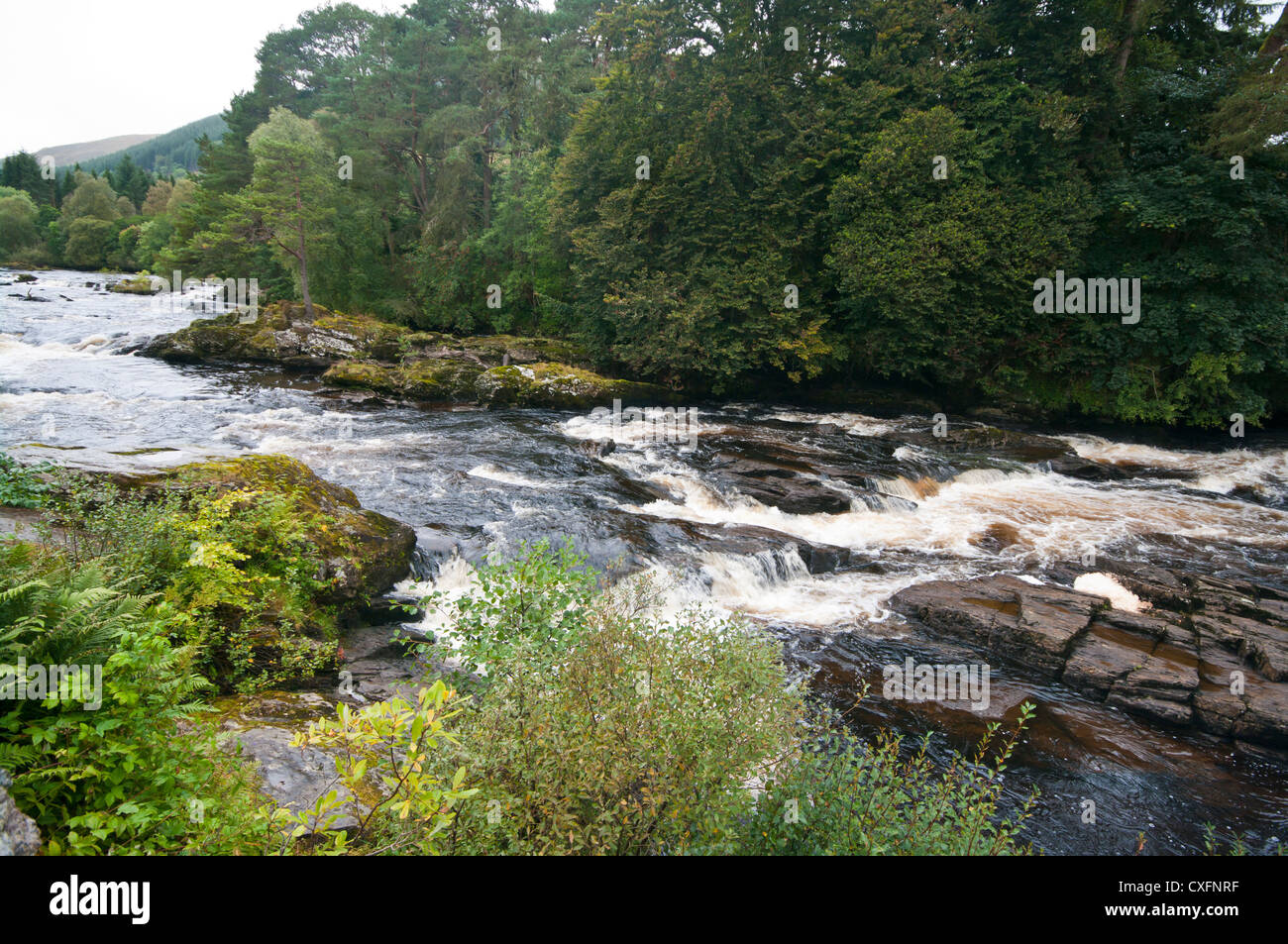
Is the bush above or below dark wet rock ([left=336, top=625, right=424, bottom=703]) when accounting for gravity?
above

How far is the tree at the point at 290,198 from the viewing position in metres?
29.2

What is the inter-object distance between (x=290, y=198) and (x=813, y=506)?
30353mm

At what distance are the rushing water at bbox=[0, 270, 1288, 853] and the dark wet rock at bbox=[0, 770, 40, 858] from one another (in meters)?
8.10

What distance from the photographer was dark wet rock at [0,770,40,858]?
2.65m

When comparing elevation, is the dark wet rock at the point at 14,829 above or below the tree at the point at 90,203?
below

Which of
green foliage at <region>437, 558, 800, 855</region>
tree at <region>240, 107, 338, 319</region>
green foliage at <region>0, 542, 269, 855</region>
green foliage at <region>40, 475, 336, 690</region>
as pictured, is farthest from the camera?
tree at <region>240, 107, 338, 319</region>

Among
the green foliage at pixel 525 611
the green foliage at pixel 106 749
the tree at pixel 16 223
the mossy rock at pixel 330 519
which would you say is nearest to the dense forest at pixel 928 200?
the mossy rock at pixel 330 519

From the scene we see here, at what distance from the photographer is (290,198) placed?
29.6m

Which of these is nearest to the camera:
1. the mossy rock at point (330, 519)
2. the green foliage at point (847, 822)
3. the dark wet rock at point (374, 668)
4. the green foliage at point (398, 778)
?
the green foliage at point (398, 778)

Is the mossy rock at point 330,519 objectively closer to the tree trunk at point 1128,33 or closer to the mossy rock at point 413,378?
the mossy rock at point 413,378

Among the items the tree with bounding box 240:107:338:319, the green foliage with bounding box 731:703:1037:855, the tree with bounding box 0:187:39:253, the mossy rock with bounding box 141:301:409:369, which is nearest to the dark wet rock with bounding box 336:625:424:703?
the green foliage with bounding box 731:703:1037:855

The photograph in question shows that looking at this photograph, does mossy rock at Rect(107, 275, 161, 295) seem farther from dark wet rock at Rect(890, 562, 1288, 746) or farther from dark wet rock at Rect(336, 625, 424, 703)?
dark wet rock at Rect(890, 562, 1288, 746)

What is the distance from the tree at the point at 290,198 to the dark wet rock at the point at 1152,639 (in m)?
32.7

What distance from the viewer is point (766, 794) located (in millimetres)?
4301
